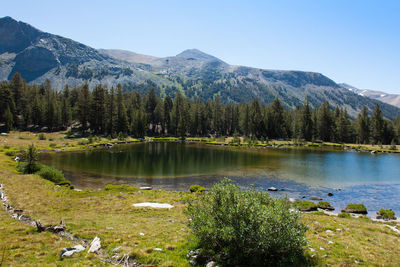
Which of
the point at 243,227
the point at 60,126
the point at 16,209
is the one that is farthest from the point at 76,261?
the point at 60,126

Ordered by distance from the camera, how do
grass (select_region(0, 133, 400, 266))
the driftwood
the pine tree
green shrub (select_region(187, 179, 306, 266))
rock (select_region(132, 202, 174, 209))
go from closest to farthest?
green shrub (select_region(187, 179, 306, 266)), grass (select_region(0, 133, 400, 266)), the driftwood, rock (select_region(132, 202, 174, 209)), the pine tree

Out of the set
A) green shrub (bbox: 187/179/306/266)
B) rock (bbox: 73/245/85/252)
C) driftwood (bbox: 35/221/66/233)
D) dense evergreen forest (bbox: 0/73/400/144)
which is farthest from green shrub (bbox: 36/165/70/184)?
dense evergreen forest (bbox: 0/73/400/144)

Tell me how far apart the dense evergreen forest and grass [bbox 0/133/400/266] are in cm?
8983

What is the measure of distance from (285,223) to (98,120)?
110673 millimetres

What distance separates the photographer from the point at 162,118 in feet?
461

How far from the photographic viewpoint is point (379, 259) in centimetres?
→ 1145

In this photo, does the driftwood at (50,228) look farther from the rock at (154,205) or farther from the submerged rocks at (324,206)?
the submerged rocks at (324,206)

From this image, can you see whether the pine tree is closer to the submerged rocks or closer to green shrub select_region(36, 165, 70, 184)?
green shrub select_region(36, 165, 70, 184)

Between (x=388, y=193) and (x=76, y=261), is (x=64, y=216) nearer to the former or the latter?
(x=76, y=261)

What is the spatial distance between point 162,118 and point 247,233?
133598 mm

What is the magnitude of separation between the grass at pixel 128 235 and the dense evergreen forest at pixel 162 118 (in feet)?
295

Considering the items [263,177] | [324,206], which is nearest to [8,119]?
[263,177]

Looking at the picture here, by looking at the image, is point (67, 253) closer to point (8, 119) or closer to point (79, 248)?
point (79, 248)

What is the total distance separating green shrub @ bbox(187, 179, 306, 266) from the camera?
9.76m
